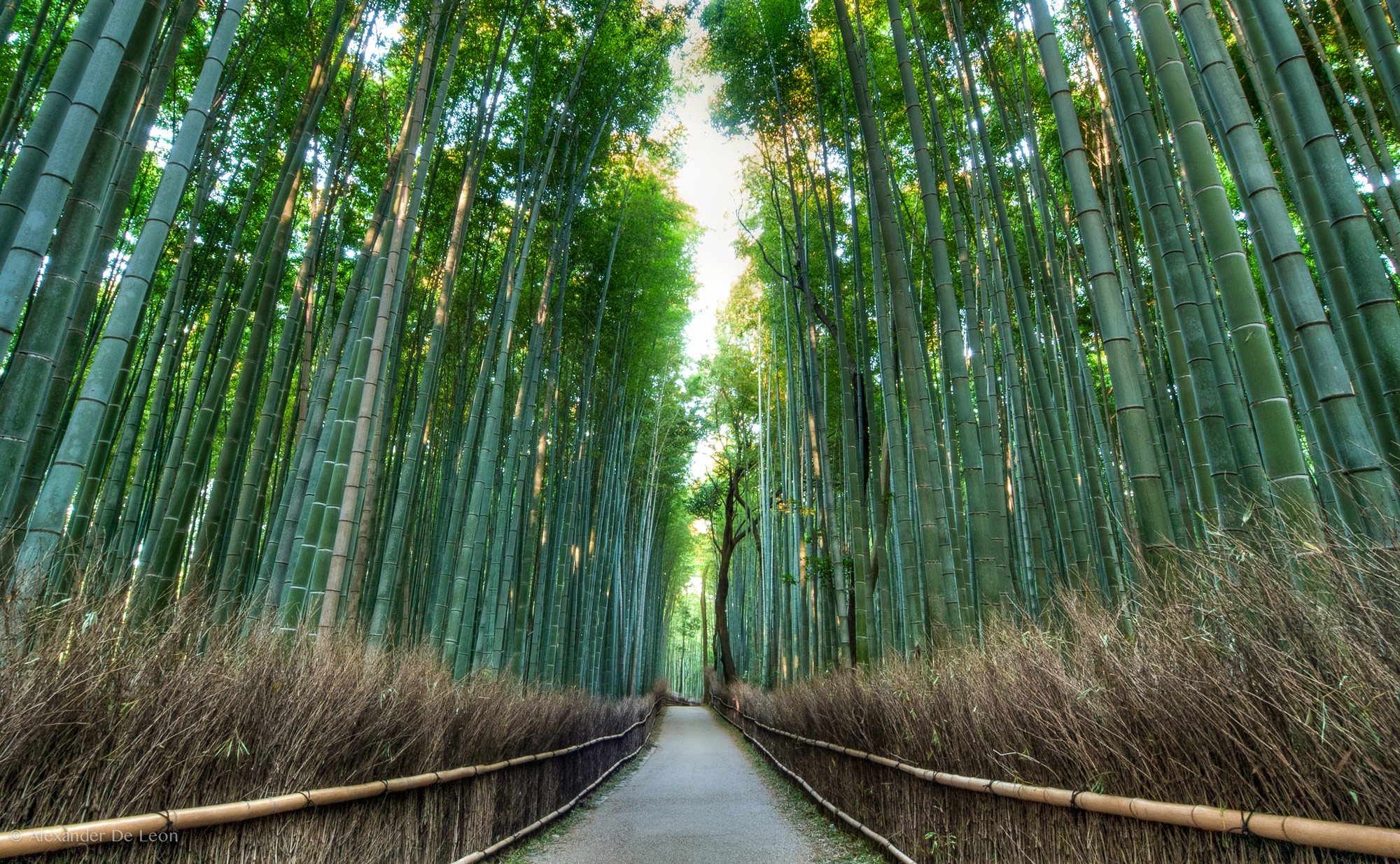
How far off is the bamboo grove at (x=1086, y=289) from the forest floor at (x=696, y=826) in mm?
1180

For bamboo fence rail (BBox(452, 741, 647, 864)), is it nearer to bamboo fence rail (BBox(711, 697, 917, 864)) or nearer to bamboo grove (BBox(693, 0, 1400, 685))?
bamboo fence rail (BBox(711, 697, 917, 864))

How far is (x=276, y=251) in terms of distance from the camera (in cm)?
341

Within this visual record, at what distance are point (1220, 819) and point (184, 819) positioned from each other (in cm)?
191

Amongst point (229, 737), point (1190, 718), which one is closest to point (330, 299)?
point (229, 737)

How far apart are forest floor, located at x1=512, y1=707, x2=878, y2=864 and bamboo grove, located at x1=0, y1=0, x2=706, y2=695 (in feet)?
3.96

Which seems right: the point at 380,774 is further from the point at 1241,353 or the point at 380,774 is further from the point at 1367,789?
the point at 1241,353

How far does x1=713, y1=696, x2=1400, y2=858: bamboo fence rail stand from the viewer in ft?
3.06

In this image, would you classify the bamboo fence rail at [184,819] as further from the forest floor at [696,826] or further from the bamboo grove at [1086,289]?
the bamboo grove at [1086,289]

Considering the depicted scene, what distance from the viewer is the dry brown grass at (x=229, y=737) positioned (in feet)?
3.85

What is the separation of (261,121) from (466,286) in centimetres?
220

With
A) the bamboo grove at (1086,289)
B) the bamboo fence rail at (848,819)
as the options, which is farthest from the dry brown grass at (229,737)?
the bamboo grove at (1086,289)

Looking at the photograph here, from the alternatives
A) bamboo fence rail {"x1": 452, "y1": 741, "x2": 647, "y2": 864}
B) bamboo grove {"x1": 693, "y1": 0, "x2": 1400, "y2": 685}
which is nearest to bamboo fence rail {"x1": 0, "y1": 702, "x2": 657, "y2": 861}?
bamboo fence rail {"x1": 452, "y1": 741, "x2": 647, "y2": 864}

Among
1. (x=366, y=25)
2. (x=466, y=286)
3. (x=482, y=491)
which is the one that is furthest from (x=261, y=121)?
(x=482, y=491)

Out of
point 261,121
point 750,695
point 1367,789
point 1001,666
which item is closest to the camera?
point 1367,789
